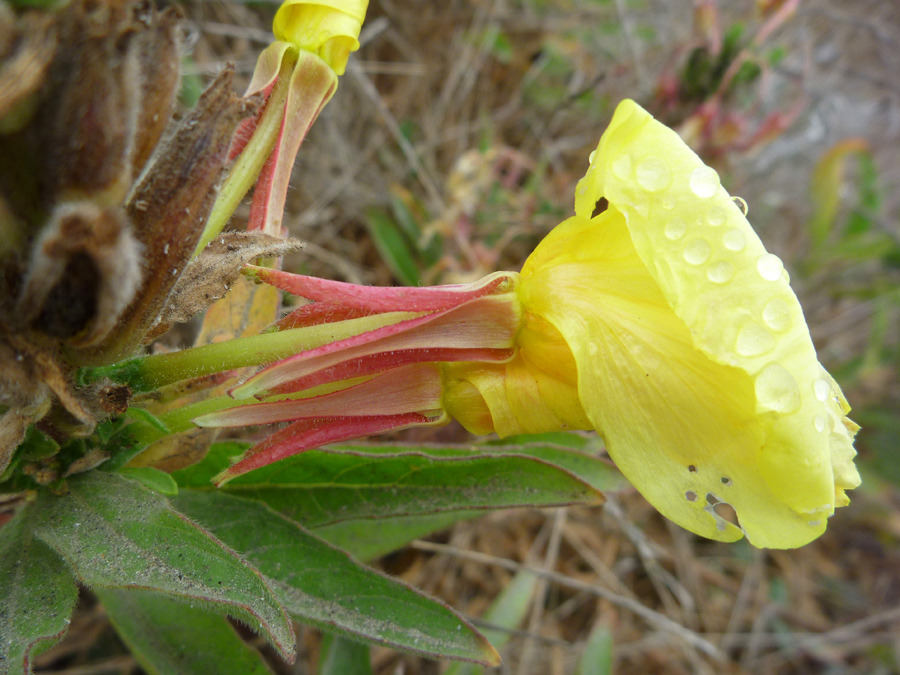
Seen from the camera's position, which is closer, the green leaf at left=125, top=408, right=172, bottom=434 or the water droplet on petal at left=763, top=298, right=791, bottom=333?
the water droplet on petal at left=763, top=298, right=791, bottom=333

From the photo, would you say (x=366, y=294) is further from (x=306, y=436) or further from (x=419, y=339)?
(x=306, y=436)

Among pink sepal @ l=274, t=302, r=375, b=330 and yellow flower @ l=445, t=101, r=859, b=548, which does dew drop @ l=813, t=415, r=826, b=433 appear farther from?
pink sepal @ l=274, t=302, r=375, b=330

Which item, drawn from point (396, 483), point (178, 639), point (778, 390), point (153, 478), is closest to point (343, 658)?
point (178, 639)

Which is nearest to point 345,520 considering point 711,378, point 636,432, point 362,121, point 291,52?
point 636,432

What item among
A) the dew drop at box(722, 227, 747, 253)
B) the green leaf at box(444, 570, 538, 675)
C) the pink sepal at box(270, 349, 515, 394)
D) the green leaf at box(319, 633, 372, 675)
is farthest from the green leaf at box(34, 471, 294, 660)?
the green leaf at box(444, 570, 538, 675)

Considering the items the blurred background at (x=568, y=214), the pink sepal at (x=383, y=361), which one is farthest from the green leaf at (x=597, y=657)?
the pink sepal at (x=383, y=361)
